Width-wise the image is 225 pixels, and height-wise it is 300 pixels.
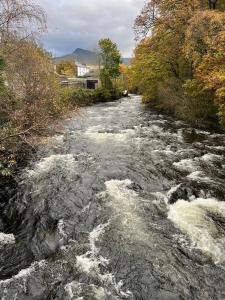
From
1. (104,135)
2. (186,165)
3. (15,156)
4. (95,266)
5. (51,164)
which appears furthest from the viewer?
(104,135)

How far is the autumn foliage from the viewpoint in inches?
673

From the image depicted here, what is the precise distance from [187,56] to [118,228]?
1483 centimetres

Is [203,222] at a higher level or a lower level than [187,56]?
lower

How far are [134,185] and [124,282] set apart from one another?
4919 mm

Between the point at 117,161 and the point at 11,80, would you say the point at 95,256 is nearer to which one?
the point at 117,161

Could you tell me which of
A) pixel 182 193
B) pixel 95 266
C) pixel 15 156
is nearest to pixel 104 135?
pixel 15 156

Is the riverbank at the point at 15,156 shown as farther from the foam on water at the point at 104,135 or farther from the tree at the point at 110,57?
the tree at the point at 110,57

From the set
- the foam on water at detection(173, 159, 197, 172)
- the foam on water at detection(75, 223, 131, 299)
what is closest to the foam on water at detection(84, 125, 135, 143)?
the foam on water at detection(173, 159, 197, 172)

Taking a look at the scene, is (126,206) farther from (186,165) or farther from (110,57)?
(110,57)

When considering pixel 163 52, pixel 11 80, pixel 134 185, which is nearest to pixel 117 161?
pixel 134 185

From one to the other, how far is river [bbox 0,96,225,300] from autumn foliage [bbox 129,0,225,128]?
16.5 ft

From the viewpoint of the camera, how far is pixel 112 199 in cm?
989

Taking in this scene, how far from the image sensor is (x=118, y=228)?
27.2 ft

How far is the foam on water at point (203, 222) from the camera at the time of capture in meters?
7.33
